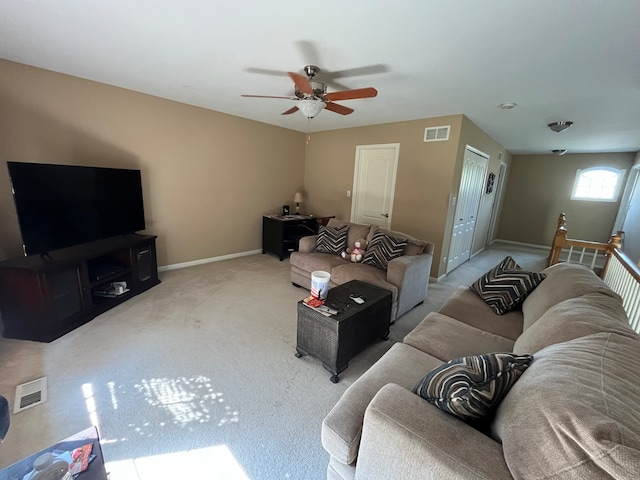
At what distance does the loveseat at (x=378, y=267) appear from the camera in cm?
275

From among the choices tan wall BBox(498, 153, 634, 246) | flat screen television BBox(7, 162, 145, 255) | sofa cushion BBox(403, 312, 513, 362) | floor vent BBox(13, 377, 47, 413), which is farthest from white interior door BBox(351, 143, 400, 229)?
tan wall BBox(498, 153, 634, 246)

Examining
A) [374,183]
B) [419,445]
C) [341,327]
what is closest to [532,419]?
[419,445]

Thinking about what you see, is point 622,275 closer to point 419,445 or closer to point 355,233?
point 355,233

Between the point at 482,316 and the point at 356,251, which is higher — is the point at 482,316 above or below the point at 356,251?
below

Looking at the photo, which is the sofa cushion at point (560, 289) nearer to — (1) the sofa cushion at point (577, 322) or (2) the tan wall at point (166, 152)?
(1) the sofa cushion at point (577, 322)

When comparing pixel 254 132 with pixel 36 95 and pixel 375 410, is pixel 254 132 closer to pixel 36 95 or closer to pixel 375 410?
pixel 36 95

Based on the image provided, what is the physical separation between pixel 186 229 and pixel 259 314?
2152mm

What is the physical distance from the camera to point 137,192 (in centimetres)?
326

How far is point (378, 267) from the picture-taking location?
303cm

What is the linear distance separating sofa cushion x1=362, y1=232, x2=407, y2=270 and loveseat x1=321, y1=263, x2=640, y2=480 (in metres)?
1.53

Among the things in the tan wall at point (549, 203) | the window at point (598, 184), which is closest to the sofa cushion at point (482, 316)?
the tan wall at point (549, 203)

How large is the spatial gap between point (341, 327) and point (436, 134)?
3212 millimetres

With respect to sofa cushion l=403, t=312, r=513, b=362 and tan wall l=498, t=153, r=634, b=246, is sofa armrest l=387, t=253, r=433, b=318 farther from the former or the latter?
tan wall l=498, t=153, r=634, b=246

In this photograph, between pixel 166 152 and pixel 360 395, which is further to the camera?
pixel 166 152
